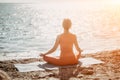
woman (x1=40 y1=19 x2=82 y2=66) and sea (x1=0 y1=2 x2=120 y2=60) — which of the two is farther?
sea (x1=0 y1=2 x2=120 y2=60)

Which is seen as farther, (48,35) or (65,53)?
(48,35)

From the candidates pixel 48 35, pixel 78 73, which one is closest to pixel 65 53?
pixel 78 73

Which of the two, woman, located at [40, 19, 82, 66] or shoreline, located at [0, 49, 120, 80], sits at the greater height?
woman, located at [40, 19, 82, 66]

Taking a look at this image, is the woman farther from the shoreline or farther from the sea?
the sea

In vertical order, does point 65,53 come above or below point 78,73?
above

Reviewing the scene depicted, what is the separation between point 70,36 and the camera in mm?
9008

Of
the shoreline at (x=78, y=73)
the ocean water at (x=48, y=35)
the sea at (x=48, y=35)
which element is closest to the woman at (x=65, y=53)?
the shoreline at (x=78, y=73)

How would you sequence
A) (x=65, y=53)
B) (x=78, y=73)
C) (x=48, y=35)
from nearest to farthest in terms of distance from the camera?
(x=78, y=73) → (x=65, y=53) → (x=48, y=35)

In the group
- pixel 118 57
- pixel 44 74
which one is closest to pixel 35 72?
pixel 44 74

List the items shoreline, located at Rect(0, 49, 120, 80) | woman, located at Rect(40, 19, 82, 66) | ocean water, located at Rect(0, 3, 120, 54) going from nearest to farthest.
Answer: shoreline, located at Rect(0, 49, 120, 80) → woman, located at Rect(40, 19, 82, 66) → ocean water, located at Rect(0, 3, 120, 54)

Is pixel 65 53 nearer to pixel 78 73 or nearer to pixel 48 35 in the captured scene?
pixel 78 73

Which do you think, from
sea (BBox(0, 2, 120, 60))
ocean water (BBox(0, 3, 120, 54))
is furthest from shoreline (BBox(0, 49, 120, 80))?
ocean water (BBox(0, 3, 120, 54))

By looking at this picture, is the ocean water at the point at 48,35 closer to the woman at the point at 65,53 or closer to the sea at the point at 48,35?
the sea at the point at 48,35

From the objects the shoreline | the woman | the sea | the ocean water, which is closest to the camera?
the shoreline
